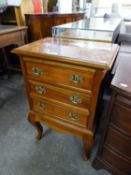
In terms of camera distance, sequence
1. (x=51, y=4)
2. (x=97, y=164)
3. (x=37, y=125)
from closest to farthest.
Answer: (x=97, y=164) → (x=37, y=125) → (x=51, y=4)

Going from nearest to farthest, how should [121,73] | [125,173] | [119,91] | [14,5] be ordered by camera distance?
[119,91]
[121,73]
[125,173]
[14,5]

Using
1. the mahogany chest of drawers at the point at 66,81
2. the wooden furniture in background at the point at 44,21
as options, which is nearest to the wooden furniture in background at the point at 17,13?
the wooden furniture in background at the point at 44,21

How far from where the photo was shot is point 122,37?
4.98 feet

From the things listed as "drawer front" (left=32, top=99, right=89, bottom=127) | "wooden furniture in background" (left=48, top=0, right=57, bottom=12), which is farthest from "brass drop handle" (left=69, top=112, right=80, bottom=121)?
"wooden furniture in background" (left=48, top=0, right=57, bottom=12)

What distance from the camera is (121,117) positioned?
28.9 inches

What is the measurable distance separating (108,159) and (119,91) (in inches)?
23.0

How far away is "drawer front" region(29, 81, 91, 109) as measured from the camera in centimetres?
81

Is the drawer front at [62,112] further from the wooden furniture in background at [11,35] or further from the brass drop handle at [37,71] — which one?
the wooden furniture in background at [11,35]

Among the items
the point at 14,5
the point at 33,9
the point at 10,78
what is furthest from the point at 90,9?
the point at 10,78

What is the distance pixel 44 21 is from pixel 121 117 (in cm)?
175

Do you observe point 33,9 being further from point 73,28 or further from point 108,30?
point 108,30

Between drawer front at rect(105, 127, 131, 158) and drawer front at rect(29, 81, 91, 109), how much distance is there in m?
0.23

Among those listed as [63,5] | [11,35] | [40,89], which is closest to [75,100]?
[40,89]

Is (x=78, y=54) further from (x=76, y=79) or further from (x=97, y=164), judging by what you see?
(x=97, y=164)
